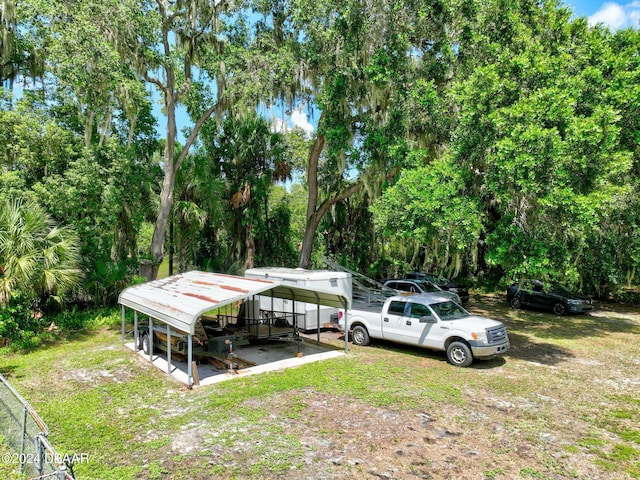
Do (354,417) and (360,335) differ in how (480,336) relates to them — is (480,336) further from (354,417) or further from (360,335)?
(354,417)

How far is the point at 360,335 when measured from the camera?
41.0ft

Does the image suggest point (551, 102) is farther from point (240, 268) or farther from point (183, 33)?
point (240, 268)

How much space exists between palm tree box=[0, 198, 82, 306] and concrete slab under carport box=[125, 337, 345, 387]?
2952 mm

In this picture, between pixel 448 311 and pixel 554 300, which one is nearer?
pixel 448 311

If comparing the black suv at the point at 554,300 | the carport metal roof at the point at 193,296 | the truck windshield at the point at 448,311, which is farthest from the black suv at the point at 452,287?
the carport metal roof at the point at 193,296

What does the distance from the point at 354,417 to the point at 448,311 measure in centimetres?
489

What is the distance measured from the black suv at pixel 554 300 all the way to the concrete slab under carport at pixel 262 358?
960 cm

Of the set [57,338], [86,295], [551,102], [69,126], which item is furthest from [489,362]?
[69,126]

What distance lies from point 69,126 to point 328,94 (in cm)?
933

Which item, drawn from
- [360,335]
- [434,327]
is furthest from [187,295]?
[434,327]

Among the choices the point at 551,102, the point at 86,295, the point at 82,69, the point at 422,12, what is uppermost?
the point at 422,12

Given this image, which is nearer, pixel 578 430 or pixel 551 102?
pixel 578 430

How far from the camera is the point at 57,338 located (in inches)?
523

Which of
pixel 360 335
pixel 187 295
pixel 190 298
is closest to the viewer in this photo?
pixel 190 298
